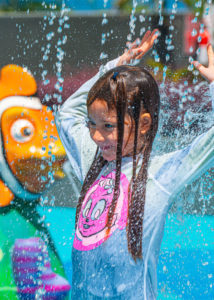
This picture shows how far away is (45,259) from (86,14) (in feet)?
4.58

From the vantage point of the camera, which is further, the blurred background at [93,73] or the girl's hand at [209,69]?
the blurred background at [93,73]

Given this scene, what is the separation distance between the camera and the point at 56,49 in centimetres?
263

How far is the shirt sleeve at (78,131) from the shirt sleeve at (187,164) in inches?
9.6

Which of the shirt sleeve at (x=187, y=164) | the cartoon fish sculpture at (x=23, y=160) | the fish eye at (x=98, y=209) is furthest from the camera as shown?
the cartoon fish sculpture at (x=23, y=160)

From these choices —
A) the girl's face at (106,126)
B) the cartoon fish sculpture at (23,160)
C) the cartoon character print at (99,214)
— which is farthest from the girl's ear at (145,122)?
the cartoon fish sculpture at (23,160)

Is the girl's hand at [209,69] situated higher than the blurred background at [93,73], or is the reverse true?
the girl's hand at [209,69]

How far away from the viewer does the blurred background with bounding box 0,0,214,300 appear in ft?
6.36

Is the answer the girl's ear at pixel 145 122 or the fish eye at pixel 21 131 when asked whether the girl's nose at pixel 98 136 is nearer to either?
the girl's ear at pixel 145 122

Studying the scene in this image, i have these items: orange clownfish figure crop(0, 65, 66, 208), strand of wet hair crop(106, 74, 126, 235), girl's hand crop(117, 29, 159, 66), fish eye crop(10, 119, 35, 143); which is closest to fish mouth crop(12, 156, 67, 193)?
orange clownfish figure crop(0, 65, 66, 208)

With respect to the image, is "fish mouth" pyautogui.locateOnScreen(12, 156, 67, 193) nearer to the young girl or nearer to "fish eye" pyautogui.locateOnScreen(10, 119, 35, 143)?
"fish eye" pyautogui.locateOnScreen(10, 119, 35, 143)

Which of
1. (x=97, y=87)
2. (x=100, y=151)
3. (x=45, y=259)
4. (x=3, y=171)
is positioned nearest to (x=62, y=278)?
(x=45, y=259)

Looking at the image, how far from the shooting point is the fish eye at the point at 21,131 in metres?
2.30

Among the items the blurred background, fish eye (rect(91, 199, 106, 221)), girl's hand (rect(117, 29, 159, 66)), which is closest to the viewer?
fish eye (rect(91, 199, 106, 221))

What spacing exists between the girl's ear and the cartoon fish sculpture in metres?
1.28
